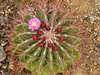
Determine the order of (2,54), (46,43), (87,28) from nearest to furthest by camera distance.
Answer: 1. (46,43)
2. (2,54)
3. (87,28)

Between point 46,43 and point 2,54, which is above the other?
point 46,43

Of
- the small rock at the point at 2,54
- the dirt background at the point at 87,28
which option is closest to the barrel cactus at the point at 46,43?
the small rock at the point at 2,54

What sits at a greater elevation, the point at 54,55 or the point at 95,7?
the point at 95,7

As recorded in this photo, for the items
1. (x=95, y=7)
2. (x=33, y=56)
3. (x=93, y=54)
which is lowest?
(x=93, y=54)

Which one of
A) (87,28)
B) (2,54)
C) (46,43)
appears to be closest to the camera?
(46,43)

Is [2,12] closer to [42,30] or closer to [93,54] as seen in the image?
[42,30]

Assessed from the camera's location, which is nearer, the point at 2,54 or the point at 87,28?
the point at 2,54

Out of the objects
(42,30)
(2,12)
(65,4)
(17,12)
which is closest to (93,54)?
(65,4)

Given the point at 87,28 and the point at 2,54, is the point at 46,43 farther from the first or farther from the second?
the point at 87,28

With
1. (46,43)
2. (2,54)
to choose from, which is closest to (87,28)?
(46,43)

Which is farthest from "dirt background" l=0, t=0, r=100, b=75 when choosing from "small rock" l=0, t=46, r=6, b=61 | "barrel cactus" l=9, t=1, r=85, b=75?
"barrel cactus" l=9, t=1, r=85, b=75

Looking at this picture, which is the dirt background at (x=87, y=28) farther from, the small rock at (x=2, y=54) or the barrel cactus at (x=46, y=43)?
the barrel cactus at (x=46, y=43)
